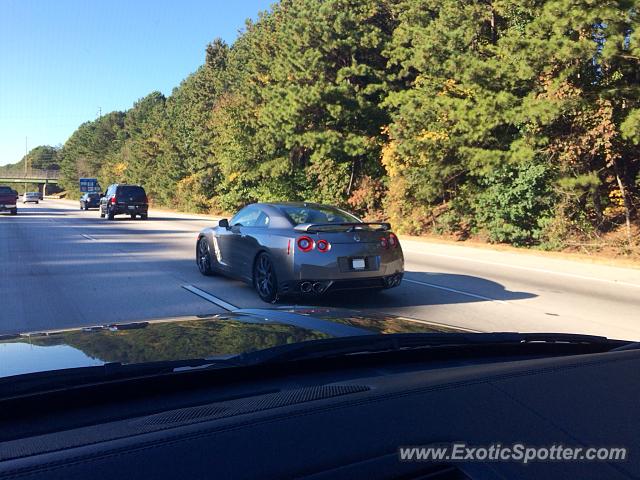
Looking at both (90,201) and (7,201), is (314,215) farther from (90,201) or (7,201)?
(90,201)

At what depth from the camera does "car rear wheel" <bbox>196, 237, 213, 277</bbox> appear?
1212 cm

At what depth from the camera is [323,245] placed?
855 cm

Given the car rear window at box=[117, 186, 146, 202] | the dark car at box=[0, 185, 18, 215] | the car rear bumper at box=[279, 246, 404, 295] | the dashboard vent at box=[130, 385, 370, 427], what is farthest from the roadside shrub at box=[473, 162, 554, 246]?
the dark car at box=[0, 185, 18, 215]

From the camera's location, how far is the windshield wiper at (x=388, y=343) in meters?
2.91

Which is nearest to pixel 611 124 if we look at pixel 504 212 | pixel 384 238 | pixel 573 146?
pixel 573 146

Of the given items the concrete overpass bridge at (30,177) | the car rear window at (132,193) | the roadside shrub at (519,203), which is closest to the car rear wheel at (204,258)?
the roadside shrub at (519,203)

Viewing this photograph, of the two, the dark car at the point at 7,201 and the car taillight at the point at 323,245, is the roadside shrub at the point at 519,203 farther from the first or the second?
the dark car at the point at 7,201

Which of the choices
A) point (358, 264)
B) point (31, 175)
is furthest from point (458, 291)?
point (31, 175)

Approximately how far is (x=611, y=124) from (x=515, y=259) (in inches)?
237

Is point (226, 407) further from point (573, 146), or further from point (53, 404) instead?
point (573, 146)

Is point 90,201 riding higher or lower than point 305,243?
lower

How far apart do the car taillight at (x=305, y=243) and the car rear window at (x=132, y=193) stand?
99.0 feet

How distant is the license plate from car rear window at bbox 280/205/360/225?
0.91 metres

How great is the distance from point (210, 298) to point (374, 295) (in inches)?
111
